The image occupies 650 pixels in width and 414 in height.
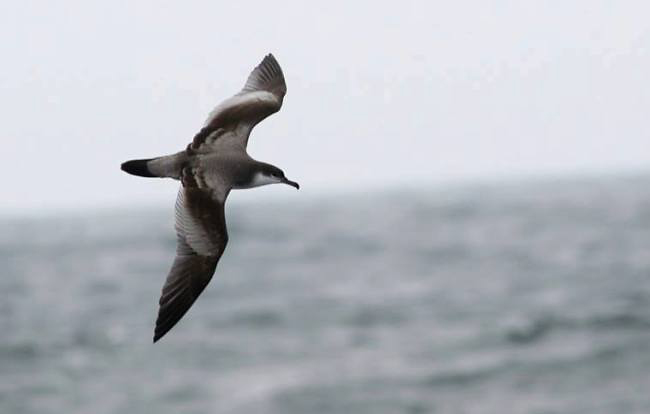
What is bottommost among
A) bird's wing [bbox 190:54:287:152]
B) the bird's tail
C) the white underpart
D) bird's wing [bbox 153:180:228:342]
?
bird's wing [bbox 153:180:228:342]

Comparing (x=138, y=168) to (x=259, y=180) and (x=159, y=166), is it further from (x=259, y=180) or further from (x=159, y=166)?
(x=259, y=180)

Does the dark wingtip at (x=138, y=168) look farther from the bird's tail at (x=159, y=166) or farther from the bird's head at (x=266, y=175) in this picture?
the bird's head at (x=266, y=175)

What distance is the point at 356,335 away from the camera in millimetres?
44906

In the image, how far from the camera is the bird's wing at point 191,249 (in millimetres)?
8523

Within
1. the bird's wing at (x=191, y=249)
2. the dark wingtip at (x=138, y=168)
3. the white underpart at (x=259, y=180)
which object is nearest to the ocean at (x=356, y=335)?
the bird's wing at (x=191, y=249)

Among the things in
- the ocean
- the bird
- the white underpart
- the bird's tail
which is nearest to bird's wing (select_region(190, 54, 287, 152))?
the bird

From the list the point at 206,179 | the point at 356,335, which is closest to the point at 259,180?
the point at 206,179

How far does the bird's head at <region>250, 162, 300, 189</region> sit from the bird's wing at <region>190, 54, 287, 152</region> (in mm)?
482

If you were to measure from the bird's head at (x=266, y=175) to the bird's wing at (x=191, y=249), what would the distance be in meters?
0.41

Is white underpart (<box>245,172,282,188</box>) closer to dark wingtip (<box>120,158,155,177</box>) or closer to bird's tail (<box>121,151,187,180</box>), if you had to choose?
bird's tail (<box>121,151,187,180</box>)

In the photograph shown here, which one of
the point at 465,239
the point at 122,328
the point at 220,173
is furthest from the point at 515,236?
the point at 220,173

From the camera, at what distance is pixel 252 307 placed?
52000 millimetres

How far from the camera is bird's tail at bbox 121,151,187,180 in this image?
832cm

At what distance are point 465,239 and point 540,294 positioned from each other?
36.1 m
